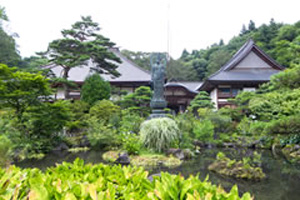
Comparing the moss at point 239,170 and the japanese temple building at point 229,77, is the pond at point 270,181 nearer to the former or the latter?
the moss at point 239,170

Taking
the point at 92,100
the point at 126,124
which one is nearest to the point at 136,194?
the point at 126,124

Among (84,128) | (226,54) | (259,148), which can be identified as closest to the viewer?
(259,148)

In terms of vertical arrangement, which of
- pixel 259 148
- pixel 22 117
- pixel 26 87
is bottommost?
pixel 259 148

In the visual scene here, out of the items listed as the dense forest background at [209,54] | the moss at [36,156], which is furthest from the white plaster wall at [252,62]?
the moss at [36,156]

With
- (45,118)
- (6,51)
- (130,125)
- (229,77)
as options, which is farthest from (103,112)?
(6,51)

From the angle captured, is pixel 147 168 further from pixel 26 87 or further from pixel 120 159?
pixel 26 87

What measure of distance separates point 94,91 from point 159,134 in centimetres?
545

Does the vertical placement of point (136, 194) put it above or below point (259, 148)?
above

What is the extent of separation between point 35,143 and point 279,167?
673cm

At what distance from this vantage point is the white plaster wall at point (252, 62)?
577 inches

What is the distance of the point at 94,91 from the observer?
986 cm

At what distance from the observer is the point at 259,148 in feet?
25.0

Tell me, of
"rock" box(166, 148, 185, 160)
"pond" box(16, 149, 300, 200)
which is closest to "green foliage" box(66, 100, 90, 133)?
"pond" box(16, 149, 300, 200)

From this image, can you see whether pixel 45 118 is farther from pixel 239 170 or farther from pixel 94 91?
pixel 239 170
